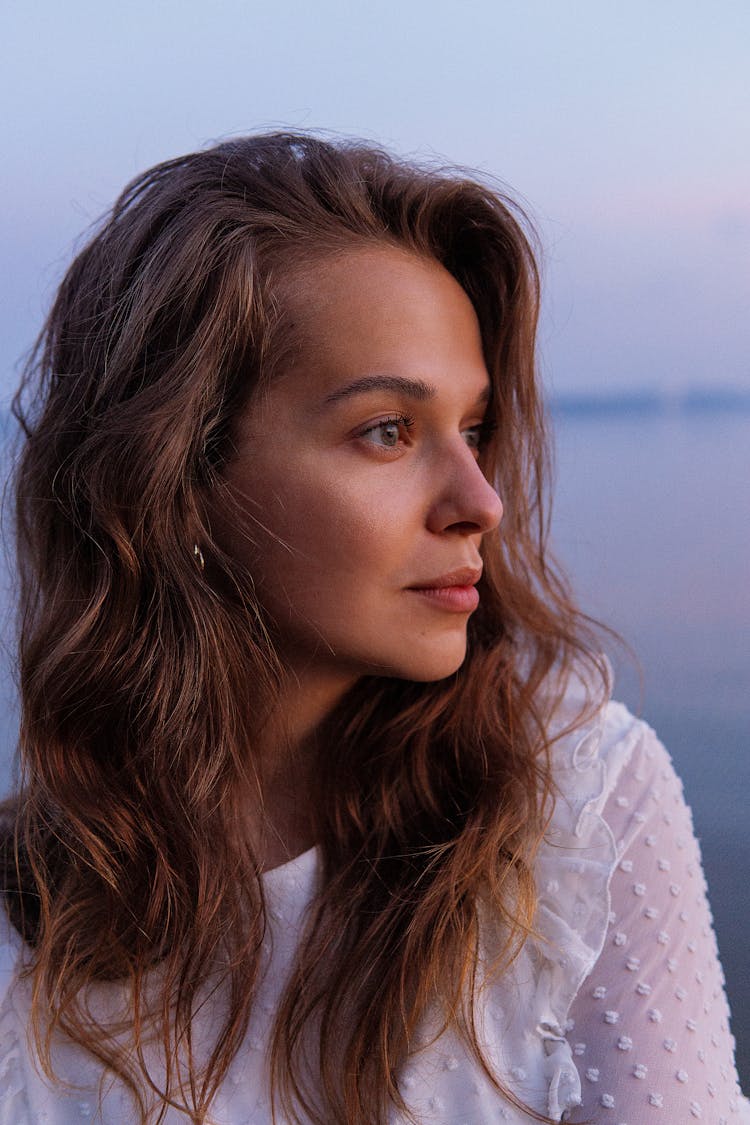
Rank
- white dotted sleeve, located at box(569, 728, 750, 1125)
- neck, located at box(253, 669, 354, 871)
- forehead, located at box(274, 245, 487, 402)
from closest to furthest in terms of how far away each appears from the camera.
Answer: white dotted sleeve, located at box(569, 728, 750, 1125)
forehead, located at box(274, 245, 487, 402)
neck, located at box(253, 669, 354, 871)

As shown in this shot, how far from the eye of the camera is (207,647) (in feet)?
5.11

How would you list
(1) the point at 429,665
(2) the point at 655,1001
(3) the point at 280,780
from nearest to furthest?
(2) the point at 655,1001 → (1) the point at 429,665 → (3) the point at 280,780

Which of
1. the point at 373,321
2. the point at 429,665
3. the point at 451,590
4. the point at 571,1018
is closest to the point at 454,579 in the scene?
the point at 451,590

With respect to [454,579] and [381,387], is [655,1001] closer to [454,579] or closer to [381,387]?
[454,579]

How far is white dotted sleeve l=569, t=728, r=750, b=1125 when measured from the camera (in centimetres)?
144

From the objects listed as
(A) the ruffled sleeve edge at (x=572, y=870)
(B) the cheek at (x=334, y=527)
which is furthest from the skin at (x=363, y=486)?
(A) the ruffled sleeve edge at (x=572, y=870)

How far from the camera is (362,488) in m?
1.52

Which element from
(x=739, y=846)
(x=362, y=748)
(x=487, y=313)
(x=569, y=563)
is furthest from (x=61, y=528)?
(x=739, y=846)

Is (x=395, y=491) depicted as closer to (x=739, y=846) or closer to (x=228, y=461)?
(x=228, y=461)

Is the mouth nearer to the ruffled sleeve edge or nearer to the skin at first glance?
the skin

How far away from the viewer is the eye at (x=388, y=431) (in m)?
1.55

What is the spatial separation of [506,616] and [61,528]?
2.55 feet

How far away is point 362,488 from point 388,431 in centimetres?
10

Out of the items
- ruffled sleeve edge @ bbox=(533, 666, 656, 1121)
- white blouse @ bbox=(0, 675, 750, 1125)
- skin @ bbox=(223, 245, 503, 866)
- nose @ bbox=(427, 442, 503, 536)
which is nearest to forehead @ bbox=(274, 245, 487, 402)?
skin @ bbox=(223, 245, 503, 866)
